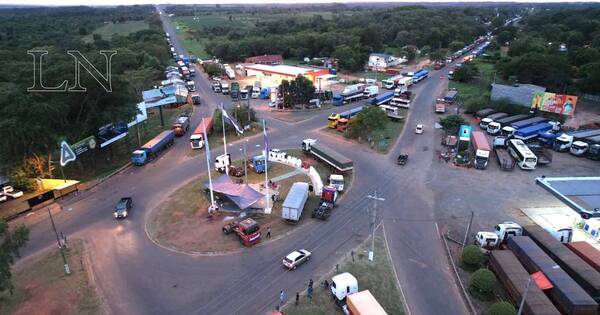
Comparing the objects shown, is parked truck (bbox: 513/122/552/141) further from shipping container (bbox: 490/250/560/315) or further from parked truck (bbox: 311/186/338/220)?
parked truck (bbox: 311/186/338/220)

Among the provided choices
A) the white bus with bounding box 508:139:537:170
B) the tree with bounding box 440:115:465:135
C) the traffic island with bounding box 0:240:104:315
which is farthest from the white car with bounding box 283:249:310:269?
the tree with bounding box 440:115:465:135

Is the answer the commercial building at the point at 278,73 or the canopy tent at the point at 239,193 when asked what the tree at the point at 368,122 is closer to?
the canopy tent at the point at 239,193

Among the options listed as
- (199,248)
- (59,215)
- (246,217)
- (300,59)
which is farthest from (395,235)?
(300,59)

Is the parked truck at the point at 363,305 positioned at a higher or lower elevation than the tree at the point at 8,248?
lower

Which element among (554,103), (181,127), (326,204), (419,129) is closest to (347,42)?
(419,129)

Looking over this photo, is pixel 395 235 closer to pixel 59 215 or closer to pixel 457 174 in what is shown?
pixel 457 174

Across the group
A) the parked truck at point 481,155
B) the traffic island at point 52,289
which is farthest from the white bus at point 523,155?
the traffic island at point 52,289
